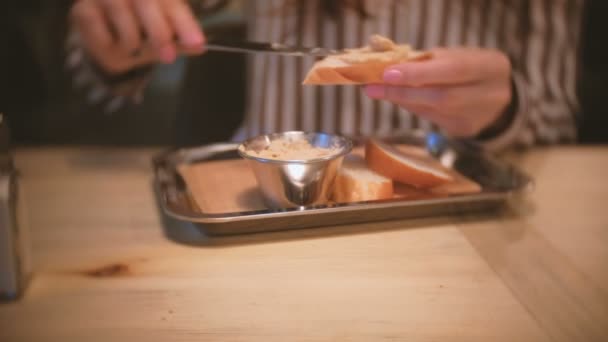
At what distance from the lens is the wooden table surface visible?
0.53 metres

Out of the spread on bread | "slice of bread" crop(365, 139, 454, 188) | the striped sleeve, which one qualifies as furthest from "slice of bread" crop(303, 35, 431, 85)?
the striped sleeve

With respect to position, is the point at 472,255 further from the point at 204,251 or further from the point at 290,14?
the point at 290,14

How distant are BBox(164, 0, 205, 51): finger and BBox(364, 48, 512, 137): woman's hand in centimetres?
27

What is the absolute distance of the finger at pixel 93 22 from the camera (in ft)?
2.86

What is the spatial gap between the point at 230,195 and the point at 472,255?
0.33m

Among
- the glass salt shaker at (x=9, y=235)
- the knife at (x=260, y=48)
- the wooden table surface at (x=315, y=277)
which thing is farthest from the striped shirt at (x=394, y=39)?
the glass salt shaker at (x=9, y=235)

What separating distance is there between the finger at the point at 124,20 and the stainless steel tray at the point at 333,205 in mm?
191

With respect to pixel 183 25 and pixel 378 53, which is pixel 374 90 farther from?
pixel 183 25

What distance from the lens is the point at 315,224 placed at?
2.36 ft

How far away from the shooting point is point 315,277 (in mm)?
621

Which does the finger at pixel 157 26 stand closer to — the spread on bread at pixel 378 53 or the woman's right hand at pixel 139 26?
the woman's right hand at pixel 139 26

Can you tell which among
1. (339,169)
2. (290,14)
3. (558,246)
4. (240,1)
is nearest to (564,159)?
(558,246)

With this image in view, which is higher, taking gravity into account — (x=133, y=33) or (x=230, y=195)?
(x=133, y=33)

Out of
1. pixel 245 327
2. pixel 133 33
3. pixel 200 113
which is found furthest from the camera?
pixel 200 113
